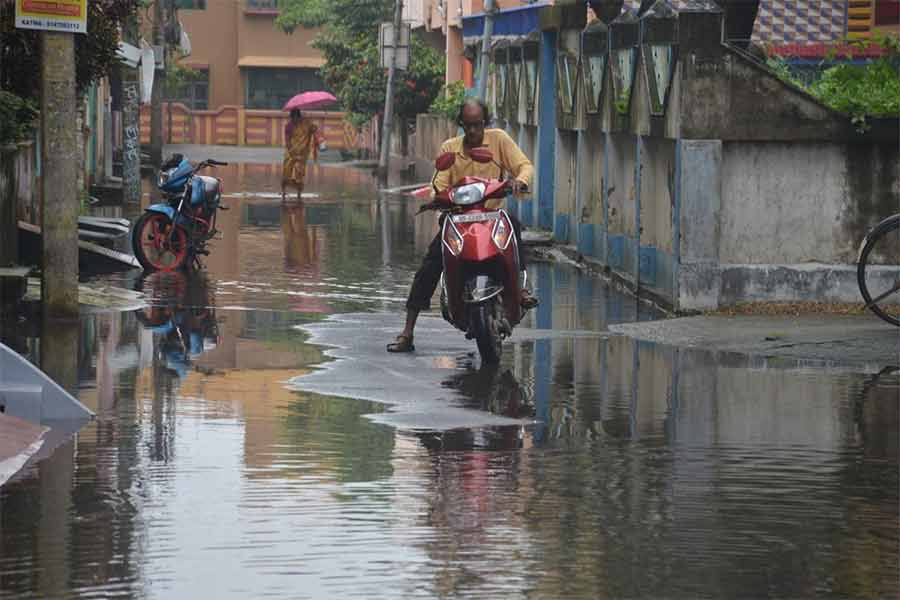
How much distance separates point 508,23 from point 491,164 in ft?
89.0

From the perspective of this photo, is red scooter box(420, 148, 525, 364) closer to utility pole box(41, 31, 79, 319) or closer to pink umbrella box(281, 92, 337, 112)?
utility pole box(41, 31, 79, 319)

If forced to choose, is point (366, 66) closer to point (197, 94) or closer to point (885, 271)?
point (197, 94)

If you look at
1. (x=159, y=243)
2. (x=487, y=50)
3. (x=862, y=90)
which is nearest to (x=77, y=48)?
(x=159, y=243)

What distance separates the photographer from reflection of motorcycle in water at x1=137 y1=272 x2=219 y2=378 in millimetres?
12789

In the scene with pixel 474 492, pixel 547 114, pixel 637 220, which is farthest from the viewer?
pixel 547 114

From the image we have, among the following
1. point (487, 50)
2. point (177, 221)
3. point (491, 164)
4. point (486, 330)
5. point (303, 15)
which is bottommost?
point (486, 330)

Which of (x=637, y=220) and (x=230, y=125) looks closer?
(x=637, y=220)

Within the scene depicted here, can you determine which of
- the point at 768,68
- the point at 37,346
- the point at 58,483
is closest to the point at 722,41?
the point at 768,68

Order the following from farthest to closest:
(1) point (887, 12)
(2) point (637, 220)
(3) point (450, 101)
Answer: (3) point (450, 101), (1) point (887, 12), (2) point (637, 220)

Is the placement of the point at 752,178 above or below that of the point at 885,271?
above

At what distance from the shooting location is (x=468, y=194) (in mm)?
12672

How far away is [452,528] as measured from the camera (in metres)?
7.45

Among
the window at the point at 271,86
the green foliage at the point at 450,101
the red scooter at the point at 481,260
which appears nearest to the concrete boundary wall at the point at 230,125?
the window at the point at 271,86

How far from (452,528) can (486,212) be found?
18.0ft
